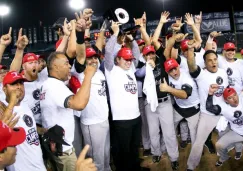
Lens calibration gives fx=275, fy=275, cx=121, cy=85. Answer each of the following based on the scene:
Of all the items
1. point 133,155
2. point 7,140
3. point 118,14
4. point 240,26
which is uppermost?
point 240,26

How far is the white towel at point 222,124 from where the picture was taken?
12.7 feet

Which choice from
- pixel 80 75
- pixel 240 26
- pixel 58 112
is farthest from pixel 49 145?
pixel 240 26

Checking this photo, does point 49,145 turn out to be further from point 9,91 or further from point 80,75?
point 80,75

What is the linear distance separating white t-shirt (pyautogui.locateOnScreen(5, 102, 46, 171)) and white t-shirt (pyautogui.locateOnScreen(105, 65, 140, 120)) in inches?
55.4

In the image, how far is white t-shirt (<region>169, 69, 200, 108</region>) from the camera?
4098mm

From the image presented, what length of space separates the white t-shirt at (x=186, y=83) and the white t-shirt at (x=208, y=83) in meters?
0.14

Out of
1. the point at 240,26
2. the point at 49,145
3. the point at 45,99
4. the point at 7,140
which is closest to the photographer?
the point at 7,140

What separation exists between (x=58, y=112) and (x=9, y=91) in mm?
474

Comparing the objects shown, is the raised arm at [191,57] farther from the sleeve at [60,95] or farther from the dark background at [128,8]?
the dark background at [128,8]

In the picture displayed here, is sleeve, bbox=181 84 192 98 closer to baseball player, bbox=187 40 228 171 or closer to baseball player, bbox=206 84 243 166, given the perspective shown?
baseball player, bbox=187 40 228 171

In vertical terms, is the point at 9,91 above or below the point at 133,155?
above

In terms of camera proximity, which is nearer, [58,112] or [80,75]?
[58,112]

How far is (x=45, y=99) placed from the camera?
2582 millimetres

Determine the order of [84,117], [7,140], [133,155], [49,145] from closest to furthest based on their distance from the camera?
1. [7,140]
2. [49,145]
3. [84,117]
4. [133,155]
